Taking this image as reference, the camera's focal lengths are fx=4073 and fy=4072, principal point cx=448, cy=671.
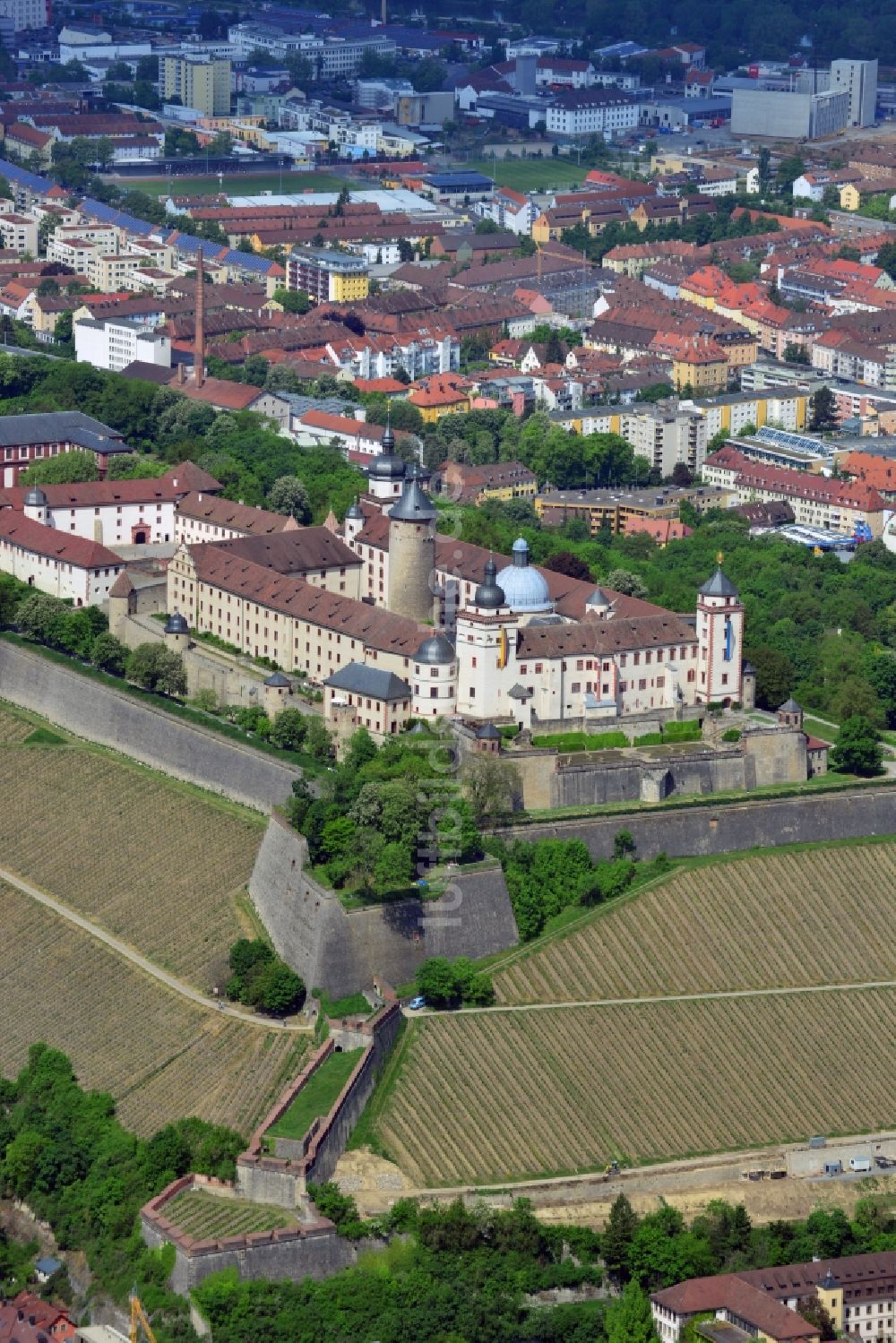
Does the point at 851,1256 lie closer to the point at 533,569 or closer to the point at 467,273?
the point at 533,569

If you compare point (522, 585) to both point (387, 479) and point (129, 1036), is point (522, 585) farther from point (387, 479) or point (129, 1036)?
point (129, 1036)

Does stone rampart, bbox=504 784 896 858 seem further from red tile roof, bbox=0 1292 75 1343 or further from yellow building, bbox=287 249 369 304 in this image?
yellow building, bbox=287 249 369 304

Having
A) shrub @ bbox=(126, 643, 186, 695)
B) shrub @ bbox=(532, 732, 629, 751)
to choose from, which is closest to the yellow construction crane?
shrub @ bbox=(532, 732, 629, 751)

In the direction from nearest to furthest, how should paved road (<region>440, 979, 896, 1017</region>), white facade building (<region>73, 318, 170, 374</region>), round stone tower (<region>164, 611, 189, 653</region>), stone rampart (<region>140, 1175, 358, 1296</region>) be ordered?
stone rampart (<region>140, 1175, 358, 1296</region>), paved road (<region>440, 979, 896, 1017</region>), round stone tower (<region>164, 611, 189, 653</region>), white facade building (<region>73, 318, 170, 374</region>)

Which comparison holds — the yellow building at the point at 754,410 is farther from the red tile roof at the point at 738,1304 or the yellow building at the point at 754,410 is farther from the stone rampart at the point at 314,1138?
the red tile roof at the point at 738,1304

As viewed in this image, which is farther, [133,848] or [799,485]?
[799,485]

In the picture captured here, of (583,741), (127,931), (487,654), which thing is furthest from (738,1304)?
(487,654)
